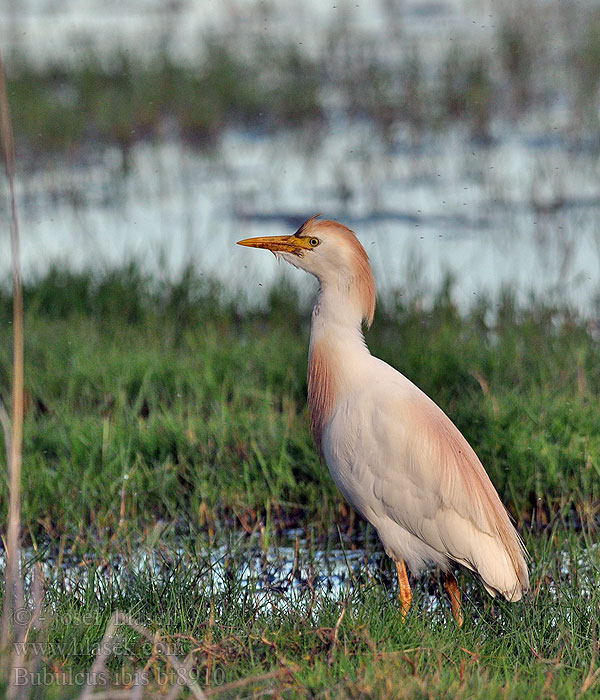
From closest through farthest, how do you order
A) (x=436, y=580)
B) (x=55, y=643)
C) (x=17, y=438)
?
(x=17, y=438), (x=55, y=643), (x=436, y=580)

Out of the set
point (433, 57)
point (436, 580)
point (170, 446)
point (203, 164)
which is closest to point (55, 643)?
point (436, 580)

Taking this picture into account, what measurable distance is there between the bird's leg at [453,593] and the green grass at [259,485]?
52 mm

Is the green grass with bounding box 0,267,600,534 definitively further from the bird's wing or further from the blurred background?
the bird's wing

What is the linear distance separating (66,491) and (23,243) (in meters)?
4.65

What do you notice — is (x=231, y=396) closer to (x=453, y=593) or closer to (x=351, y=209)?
(x=453, y=593)

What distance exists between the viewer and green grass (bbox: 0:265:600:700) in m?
2.96

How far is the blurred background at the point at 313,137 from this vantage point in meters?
8.25

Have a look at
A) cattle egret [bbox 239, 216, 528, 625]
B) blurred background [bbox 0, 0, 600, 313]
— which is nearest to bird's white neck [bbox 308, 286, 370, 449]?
cattle egret [bbox 239, 216, 528, 625]

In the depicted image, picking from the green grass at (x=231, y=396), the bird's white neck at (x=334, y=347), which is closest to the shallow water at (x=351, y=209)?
the green grass at (x=231, y=396)

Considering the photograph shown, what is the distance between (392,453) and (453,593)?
516 mm

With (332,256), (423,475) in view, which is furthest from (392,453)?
(332,256)

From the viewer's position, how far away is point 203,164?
10.6 meters

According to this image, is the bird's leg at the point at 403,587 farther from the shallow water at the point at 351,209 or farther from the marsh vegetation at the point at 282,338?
the shallow water at the point at 351,209

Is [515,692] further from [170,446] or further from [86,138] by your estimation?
[86,138]
